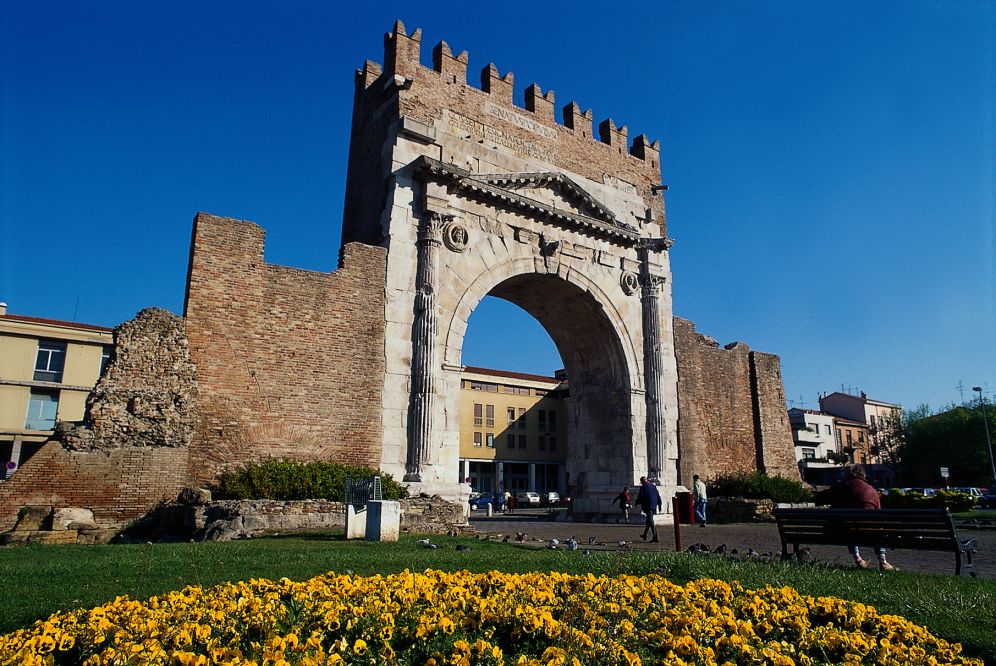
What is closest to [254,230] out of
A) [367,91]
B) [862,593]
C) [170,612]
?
[367,91]

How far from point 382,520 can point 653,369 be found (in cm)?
1191

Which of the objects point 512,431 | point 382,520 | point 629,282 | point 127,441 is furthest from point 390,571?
point 512,431

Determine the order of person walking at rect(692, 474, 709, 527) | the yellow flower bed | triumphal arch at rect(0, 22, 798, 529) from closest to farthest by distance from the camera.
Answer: the yellow flower bed
triumphal arch at rect(0, 22, 798, 529)
person walking at rect(692, 474, 709, 527)

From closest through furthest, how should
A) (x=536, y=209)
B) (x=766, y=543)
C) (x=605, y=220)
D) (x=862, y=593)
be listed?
(x=862, y=593) < (x=766, y=543) < (x=536, y=209) < (x=605, y=220)

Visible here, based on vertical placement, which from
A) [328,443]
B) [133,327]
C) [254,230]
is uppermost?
[254,230]

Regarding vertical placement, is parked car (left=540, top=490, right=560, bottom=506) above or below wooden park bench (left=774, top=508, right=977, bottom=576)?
below

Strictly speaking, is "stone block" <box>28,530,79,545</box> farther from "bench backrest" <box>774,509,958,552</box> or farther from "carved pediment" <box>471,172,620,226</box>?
"carved pediment" <box>471,172,620,226</box>

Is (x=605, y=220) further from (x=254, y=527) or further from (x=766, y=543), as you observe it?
(x=254, y=527)

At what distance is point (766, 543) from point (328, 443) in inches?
352

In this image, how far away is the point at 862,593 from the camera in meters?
5.41

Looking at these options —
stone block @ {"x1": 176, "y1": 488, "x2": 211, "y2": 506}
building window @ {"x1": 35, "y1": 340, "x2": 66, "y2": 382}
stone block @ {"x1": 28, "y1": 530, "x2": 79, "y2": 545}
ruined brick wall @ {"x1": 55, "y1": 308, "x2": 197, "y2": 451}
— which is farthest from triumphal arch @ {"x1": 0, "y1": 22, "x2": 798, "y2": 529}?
building window @ {"x1": 35, "y1": 340, "x2": 66, "y2": 382}

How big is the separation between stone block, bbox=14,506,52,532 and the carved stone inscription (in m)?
12.4

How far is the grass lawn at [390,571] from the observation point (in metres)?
4.67

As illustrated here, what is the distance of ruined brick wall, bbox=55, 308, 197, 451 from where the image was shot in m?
11.8
